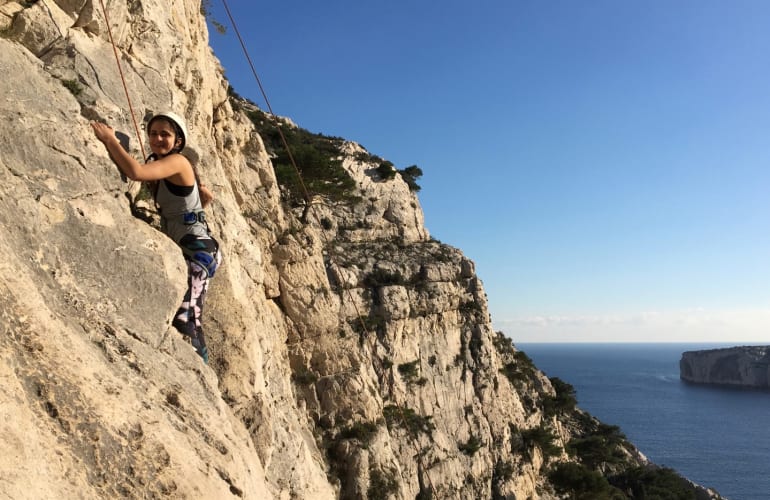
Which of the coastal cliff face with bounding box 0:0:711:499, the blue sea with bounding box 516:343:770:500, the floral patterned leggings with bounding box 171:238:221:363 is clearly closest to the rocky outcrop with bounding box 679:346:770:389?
A: the blue sea with bounding box 516:343:770:500

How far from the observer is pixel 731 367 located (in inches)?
5758

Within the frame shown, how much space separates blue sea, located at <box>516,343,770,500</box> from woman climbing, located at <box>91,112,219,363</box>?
71.3 meters

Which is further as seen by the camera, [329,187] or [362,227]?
[362,227]

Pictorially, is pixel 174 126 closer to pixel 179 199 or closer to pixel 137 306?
pixel 179 199

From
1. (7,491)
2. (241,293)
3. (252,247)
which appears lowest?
(7,491)

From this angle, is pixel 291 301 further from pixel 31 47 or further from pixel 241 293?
pixel 31 47

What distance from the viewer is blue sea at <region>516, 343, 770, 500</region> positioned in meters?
63.8

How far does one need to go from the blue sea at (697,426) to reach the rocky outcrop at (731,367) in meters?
6.24

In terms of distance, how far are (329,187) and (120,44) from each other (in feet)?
82.7

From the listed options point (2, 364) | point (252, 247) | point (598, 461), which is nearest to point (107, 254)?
point (2, 364)

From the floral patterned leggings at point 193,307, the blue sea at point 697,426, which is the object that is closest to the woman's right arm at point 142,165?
the floral patterned leggings at point 193,307

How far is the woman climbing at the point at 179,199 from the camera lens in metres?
4.77

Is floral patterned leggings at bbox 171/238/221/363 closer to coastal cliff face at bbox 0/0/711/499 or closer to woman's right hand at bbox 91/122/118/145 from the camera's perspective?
coastal cliff face at bbox 0/0/711/499

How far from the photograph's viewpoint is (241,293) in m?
7.54
